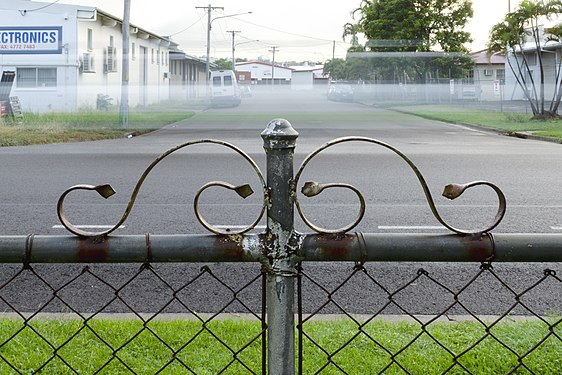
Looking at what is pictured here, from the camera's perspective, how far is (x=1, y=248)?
171 cm

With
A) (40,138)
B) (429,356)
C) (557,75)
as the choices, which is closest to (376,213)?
(429,356)

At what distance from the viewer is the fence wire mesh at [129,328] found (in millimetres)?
2955

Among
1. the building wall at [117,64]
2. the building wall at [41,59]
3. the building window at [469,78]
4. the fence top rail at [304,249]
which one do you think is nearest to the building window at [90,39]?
the building wall at [117,64]

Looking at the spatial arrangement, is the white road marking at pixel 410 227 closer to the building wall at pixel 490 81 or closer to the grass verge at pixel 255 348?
the grass verge at pixel 255 348

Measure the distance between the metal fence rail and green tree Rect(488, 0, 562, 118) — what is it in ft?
66.3

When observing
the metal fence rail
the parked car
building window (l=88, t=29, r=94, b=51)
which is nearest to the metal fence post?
the metal fence rail

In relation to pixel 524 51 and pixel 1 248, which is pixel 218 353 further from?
pixel 524 51

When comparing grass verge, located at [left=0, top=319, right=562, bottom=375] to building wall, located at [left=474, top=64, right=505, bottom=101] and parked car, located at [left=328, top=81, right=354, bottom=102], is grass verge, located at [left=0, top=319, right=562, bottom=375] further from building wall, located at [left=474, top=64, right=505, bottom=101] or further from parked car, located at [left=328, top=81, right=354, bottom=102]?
building wall, located at [left=474, top=64, right=505, bottom=101]

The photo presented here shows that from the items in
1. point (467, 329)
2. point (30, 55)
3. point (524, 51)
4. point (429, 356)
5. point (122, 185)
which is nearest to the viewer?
point (429, 356)

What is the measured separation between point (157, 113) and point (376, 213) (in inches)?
657

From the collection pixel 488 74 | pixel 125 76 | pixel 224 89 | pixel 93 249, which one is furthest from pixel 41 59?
pixel 93 249

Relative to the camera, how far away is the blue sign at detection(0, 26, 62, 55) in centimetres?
1916

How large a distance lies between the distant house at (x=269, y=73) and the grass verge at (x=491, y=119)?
220 inches

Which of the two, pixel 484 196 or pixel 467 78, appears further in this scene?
pixel 467 78
